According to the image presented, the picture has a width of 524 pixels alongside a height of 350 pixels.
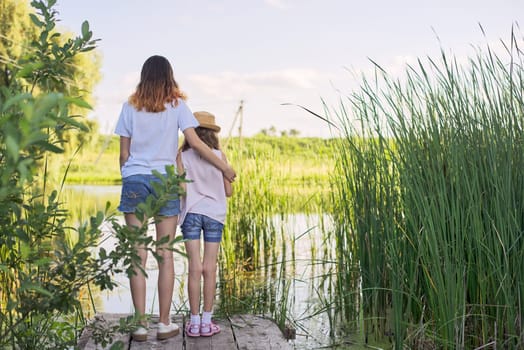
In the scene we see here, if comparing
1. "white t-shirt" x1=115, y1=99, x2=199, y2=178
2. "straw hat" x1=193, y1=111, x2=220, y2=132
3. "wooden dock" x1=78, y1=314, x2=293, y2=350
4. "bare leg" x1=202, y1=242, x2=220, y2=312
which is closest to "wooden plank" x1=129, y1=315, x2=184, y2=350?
"wooden dock" x1=78, y1=314, x2=293, y2=350

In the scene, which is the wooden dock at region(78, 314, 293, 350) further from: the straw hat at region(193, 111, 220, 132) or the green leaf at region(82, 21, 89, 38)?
the green leaf at region(82, 21, 89, 38)

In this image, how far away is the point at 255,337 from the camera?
3715 millimetres

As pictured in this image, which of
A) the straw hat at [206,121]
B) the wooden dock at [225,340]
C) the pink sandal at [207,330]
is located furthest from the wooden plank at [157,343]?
the straw hat at [206,121]

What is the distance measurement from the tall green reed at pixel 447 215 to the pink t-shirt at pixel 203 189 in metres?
0.74

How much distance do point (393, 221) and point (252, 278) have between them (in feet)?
10.6

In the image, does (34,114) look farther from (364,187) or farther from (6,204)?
(364,187)

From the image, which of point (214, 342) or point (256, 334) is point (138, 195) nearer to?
point (214, 342)

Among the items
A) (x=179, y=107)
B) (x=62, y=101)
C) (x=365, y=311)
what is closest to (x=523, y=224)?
(x=365, y=311)

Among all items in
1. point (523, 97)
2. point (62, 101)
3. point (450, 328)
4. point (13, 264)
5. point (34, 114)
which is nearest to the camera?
point (34, 114)

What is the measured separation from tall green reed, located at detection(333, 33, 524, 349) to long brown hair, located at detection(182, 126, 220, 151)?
73 cm

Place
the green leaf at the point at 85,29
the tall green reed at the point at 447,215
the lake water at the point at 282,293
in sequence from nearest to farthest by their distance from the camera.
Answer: the green leaf at the point at 85,29 < the tall green reed at the point at 447,215 < the lake water at the point at 282,293

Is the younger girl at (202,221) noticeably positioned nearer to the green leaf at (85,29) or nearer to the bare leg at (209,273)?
the bare leg at (209,273)

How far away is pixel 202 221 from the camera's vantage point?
3693mm

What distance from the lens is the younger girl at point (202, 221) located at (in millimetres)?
3689
